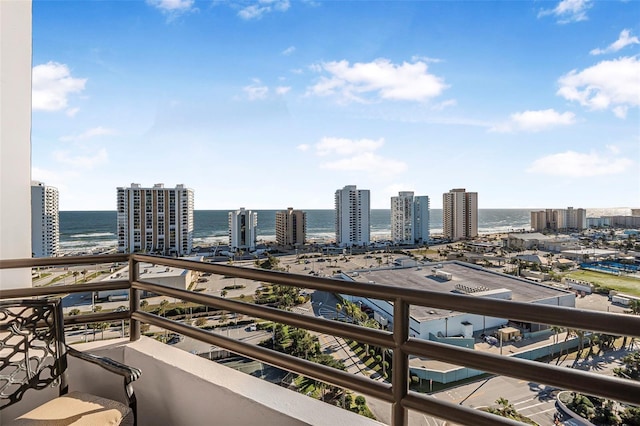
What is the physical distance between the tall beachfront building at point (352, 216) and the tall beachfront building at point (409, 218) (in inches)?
17.5

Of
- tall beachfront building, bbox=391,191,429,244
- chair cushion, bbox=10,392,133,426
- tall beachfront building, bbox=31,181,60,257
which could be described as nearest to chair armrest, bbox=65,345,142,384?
chair cushion, bbox=10,392,133,426

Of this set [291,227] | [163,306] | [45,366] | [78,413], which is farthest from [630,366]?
[291,227]

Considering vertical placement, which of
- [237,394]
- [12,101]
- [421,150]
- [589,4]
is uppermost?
[589,4]

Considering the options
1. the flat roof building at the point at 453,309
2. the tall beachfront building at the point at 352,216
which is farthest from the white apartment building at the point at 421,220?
the flat roof building at the point at 453,309

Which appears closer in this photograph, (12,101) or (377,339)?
(377,339)

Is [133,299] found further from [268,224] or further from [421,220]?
[421,220]

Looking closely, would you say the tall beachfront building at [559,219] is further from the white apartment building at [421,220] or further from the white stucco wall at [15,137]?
the white stucco wall at [15,137]

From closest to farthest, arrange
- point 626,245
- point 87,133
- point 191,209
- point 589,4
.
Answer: point 626,245 → point 589,4 → point 191,209 → point 87,133

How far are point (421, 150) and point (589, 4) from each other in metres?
3.32

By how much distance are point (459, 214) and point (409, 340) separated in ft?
16.1

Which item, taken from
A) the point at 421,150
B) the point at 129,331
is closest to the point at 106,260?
the point at 129,331

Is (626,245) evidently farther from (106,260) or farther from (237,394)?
(106,260)

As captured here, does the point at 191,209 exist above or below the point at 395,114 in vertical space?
below

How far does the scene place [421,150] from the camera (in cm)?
702
